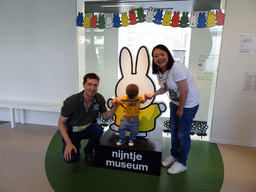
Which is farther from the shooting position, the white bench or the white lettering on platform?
the white bench

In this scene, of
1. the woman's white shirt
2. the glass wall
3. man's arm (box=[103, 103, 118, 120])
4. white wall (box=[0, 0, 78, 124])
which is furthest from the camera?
white wall (box=[0, 0, 78, 124])

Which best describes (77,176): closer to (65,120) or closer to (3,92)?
(65,120)

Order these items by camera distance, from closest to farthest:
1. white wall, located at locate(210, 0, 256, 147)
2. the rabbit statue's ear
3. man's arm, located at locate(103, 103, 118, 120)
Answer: man's arm, located at locate(103, 103, 118, 120) < the rabbit statue's ear < white wall, located at locate(210, 0, 256, 147)

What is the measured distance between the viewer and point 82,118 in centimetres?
207

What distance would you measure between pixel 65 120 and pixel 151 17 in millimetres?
1921

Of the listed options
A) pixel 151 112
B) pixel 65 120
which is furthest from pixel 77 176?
pixel 151 112

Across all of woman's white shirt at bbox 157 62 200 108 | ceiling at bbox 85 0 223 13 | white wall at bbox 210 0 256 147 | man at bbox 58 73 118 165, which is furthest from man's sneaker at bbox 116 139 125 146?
ceiling at bbox 85 0 223 13

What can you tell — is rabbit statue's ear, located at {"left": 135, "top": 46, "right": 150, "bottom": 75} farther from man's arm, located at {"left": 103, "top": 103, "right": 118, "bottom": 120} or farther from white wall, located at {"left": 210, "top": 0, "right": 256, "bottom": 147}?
white wall, located at {"left": 210, "top": 0, "right": 256, "bottom": 147}

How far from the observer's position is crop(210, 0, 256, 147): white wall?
252cm

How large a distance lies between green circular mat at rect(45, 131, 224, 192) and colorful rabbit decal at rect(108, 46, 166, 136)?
0.59 m

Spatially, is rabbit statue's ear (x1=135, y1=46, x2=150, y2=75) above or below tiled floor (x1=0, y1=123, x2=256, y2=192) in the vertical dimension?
above

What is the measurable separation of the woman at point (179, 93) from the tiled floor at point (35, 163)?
564 millimetres

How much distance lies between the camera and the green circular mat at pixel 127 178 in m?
1.84

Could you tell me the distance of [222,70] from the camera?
2.68 m
